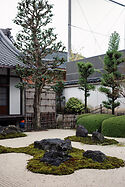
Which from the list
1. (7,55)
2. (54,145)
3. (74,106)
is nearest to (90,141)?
(54,145)

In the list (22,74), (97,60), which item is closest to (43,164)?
(22,74)

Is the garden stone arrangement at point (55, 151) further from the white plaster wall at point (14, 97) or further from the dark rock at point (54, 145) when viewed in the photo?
the white plaster wall at point (14, 97)

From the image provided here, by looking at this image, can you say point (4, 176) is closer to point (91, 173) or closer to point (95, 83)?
point (91, 173)

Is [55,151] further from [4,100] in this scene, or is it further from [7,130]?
[4,100]

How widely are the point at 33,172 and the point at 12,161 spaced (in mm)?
1105

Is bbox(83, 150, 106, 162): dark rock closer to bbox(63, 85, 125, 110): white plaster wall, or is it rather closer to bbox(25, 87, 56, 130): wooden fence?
bbox(25, 87, 56, 130): wooden fence

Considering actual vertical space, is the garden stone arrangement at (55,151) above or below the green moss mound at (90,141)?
above

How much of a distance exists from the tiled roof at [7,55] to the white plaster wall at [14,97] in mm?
919

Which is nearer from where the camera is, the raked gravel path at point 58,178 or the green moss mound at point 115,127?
the raked gravel path at point 58,178

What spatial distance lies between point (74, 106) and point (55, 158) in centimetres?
1272

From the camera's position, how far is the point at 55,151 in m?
5.88

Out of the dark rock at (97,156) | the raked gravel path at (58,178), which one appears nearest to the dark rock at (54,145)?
the dark rock at (97,156)

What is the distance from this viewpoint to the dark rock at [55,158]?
546cm

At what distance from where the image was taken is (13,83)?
42.2 ft
